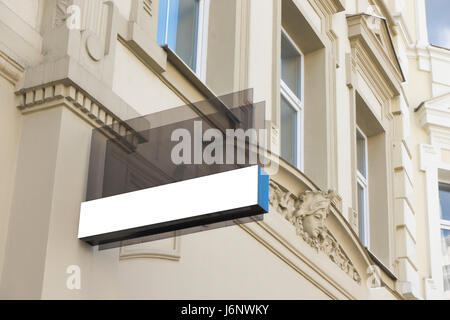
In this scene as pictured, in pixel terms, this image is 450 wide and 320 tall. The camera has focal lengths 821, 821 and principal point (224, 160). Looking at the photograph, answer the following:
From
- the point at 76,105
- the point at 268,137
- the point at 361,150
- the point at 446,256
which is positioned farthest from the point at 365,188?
the point at 76,105

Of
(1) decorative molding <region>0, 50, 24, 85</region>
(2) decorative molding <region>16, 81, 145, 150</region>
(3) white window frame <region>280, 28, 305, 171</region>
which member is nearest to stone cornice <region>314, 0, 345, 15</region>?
(3) white window frame <region>280, 28, 305, 171</region>

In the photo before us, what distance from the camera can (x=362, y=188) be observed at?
403 inches

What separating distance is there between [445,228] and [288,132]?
197 inches

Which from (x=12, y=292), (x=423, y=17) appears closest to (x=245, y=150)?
(x=12, y=292)

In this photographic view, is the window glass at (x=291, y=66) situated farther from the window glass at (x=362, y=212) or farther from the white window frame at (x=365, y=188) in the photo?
the window glass at (x=362, y=212)

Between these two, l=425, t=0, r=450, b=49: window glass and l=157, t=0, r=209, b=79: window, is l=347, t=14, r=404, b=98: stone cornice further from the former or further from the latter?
l=157, t=0, r=209, b=79: window

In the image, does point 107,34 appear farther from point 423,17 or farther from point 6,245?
point 423,17

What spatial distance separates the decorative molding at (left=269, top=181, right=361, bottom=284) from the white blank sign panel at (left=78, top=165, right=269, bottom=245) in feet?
9.36

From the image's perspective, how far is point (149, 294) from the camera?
179 inches

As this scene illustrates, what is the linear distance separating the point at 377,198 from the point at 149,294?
6.19m

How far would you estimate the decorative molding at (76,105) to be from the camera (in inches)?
151

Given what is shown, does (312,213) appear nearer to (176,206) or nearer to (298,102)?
(298,102)

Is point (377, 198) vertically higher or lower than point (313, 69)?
lower

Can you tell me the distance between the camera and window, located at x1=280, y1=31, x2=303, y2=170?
26.0 feet
